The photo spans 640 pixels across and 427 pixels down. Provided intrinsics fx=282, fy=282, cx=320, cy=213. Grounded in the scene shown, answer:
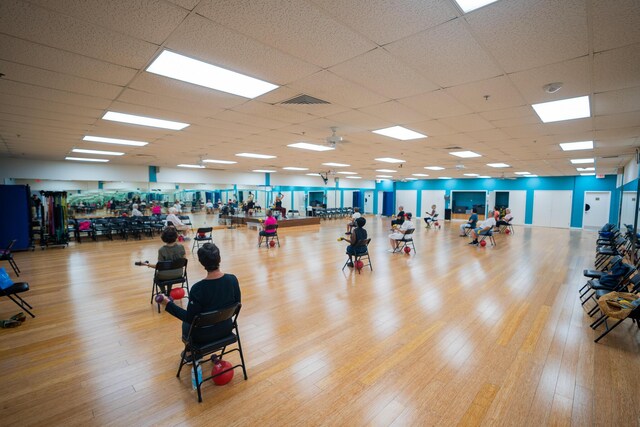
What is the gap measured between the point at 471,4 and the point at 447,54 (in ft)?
2.13

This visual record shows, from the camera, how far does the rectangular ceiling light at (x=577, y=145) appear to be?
20.1ft

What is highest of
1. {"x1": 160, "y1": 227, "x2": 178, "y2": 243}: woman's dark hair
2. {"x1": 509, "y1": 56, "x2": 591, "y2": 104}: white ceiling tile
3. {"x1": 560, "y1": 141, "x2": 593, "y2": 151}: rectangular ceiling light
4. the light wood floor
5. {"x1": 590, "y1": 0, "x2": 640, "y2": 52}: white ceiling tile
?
{"x1": 509, "y1": 56, "x2": 591, "y2": 104}: white ceiling tile

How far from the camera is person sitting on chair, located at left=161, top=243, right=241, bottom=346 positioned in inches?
86.0

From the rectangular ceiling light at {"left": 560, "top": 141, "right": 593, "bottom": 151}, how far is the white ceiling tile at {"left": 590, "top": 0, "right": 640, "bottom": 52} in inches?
202

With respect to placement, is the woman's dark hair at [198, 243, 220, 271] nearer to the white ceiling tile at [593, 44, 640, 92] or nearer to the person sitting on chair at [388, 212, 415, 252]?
the white ceiling tile at [593, 44, 640, 92]

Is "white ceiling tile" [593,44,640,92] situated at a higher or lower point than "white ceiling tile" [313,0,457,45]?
lower

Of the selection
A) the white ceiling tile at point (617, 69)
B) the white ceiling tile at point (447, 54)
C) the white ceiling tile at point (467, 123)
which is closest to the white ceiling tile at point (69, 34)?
the white ceiling tile at point (447, 54)

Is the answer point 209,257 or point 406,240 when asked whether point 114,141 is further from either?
point 406,240

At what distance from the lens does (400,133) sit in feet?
18.3

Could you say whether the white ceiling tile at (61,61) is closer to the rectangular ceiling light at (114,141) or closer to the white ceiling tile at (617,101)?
the rectangular ceiling light at (114,141)

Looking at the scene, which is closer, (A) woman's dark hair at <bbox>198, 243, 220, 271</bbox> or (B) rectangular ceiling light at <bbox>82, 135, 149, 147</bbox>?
(A) woman's dark hair at <bbox>198, 243, 220, 271</bbox>

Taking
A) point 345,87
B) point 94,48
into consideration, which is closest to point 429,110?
point 345,87

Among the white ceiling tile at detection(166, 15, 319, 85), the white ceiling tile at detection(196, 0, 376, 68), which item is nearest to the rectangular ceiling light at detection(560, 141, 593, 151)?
the white ceiling tile at detection(196, 0, 376, 68)

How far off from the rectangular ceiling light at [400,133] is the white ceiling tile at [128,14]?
392 centimetres
